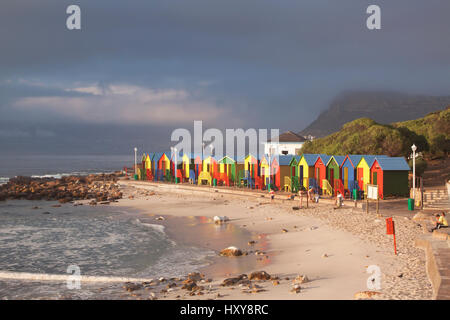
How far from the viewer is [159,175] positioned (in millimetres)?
49281

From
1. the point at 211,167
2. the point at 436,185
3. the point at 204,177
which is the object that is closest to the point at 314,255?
the point at 436,185

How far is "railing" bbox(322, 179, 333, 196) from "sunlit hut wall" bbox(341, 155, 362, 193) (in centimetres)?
101

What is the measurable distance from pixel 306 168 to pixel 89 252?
18.8 m

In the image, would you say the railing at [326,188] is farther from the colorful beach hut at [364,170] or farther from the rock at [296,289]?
the rock at [296,289]

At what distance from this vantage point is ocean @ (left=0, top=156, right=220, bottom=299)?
41.8 feet

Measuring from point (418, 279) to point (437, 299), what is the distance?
86.8 inches

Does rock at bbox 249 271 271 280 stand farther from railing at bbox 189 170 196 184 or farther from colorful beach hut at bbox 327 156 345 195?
Answer: railing at bbox 189 170 196 184

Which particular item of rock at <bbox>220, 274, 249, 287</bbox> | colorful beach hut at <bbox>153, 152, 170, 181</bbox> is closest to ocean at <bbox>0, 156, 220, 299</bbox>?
rock at <bbox>220, 274, 249, 287</bbox>

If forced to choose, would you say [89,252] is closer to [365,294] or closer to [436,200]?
[365,294]

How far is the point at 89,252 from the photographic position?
17.9 metres

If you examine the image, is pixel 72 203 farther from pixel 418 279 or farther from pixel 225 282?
pixel 418 279

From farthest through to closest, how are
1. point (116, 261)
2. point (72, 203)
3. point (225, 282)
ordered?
1. point (72, 203)
2. point (116, 261)
3. point (225, 282)
